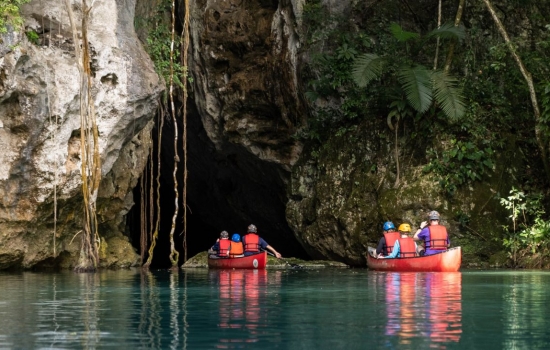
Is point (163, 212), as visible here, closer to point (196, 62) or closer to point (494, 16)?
point (196, 62)

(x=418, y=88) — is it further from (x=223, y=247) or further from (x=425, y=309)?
(x=425, y=309)

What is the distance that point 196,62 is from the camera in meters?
27.1

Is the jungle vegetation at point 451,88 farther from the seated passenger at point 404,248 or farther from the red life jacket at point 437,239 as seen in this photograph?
the red life jacket at point 437,239

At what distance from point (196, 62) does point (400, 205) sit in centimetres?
798

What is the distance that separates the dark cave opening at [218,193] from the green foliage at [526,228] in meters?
7.73

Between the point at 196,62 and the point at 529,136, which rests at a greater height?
the point at 196,62

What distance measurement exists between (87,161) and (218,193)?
44.2 feet

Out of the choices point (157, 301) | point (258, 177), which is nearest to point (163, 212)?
point (258, 177)

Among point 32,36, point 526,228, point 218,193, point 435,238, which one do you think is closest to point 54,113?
point 32,36

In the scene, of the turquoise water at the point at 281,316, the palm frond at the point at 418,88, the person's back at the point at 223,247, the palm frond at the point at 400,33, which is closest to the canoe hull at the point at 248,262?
the person's back at the point at 223,247

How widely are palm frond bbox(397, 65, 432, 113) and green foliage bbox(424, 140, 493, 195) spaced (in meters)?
1.55

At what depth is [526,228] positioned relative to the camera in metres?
21.9

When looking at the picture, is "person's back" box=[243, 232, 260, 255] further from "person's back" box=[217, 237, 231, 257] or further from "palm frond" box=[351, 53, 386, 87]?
"palm frond" box=[351, 53, 386, 87]

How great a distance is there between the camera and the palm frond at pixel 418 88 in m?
22.4
